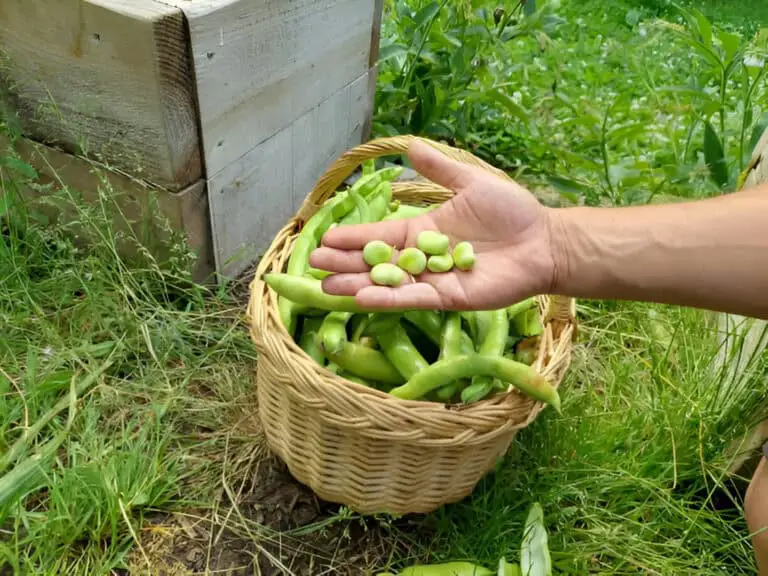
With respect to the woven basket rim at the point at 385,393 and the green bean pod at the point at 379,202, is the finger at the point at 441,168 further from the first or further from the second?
the green bean pod at the point at 379,202

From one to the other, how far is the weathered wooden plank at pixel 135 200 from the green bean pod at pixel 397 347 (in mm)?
676

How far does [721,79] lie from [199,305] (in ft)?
5.35

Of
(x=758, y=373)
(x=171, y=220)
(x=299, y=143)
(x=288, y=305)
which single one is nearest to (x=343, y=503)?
(x=288, y=305)

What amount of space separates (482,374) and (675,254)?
391 mm

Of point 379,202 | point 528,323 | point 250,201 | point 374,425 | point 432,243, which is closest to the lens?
point 374,425

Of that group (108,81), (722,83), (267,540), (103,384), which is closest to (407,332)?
(267,540)

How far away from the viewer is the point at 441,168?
1.36m

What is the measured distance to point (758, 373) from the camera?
5.02 ft

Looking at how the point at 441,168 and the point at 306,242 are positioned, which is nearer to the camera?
the point at 441,168

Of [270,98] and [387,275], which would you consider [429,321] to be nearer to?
[387,275]

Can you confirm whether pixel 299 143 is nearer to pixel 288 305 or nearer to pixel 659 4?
pixel 288 305

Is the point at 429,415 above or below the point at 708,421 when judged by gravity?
above

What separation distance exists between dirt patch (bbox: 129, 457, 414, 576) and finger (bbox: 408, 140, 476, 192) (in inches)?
27.1

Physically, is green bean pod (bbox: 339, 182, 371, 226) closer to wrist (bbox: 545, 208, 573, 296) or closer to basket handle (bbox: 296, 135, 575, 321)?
basket handle (bbox: 296, 135, 575, 321)
